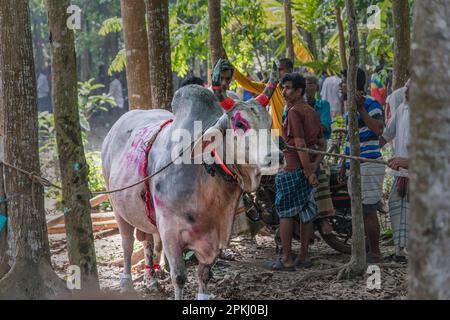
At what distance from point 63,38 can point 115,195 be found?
1914 mm

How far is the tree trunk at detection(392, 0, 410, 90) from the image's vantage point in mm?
9148

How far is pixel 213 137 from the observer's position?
5527mm

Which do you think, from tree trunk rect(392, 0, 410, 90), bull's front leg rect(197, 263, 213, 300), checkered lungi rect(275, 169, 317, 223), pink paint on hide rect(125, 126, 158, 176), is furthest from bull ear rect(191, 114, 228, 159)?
tree trunk rect(392, 0, 410, 90)

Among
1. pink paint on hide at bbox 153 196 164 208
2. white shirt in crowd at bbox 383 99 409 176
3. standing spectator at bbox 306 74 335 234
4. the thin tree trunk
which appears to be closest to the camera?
pink paint on hide at bbox 153 196 164 208

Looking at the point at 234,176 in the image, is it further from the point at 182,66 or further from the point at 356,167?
the point at 182,66

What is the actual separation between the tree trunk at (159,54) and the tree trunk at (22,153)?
6.16 feet

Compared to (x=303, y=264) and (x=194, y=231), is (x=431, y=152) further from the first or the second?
(x=303, y=264)

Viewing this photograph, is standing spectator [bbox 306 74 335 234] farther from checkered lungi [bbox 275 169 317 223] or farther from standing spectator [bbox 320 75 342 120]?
standing spectator [bbox 320 75 342 120]

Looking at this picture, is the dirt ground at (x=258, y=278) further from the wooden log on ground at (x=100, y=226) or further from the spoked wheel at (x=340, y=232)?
the wooden log on ground at (x=100, y=226)

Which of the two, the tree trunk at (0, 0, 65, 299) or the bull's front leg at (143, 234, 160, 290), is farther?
the bull's front leg at (143, 234, 160, 290)

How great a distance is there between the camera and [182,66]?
1324 centimetres

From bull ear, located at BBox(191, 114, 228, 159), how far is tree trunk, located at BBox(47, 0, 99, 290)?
38.8 inches

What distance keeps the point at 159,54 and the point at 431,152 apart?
501 centimetres

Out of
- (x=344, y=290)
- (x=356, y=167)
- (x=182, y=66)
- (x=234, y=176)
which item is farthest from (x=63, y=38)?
(x=182, y=66)
